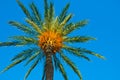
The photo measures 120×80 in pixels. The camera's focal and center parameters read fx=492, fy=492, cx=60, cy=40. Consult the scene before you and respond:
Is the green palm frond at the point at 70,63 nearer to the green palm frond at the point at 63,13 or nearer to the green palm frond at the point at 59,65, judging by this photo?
the green palm frond at the point at 59,65

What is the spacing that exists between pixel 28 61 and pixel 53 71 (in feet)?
9.12

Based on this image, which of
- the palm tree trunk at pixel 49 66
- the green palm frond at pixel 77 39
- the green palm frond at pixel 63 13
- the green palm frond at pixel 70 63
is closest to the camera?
the palm tree trunk at pixel 49 66

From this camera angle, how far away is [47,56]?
151 ft

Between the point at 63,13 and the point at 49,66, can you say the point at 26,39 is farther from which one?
the point at 63,13

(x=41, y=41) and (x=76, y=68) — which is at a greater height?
(x=41, y=41)

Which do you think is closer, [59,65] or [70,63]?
[70,63]

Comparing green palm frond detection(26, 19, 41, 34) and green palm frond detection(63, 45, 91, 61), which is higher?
green palm frond detection(26, 19, 41, 34)

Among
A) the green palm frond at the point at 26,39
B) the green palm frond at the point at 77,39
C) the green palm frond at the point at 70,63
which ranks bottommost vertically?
the green palm frond at the point at 70,63

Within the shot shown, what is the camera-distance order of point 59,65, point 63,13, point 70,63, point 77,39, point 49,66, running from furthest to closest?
point 63,13
point 59,65
point 77,39
point 70,63
point 49,66

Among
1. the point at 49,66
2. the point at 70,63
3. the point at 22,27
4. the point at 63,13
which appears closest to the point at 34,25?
the point at 22,27

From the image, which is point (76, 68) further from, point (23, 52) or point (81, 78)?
point (23, 52)

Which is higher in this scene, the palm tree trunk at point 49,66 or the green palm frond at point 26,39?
the green palm frond at point 26,39

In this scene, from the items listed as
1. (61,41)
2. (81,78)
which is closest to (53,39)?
(61,41)

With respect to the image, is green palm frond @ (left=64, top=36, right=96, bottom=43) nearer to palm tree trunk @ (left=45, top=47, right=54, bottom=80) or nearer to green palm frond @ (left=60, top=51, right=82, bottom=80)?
green palm frond @ (left=60, top=51, right=82, bottom=80)
